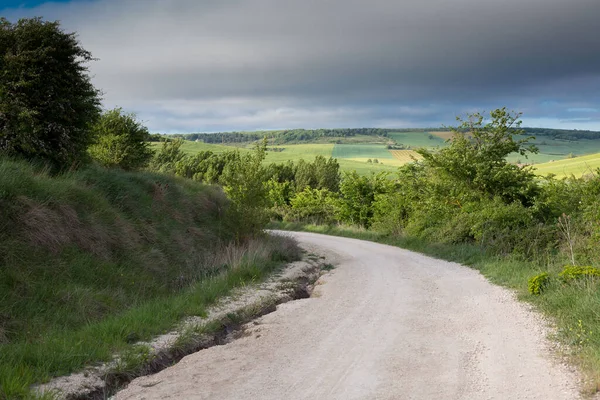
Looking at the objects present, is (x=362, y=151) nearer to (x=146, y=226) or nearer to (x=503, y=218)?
(x=503, y=218)

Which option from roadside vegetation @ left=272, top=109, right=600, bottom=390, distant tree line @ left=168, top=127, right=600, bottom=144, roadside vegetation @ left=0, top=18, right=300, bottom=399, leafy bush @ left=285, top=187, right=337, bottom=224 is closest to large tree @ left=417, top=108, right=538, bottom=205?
roadside vegetation @ left=272, top=109, right=600, bottom=390

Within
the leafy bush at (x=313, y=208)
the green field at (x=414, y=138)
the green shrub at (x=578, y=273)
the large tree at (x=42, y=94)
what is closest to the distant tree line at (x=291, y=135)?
the green field at (x=414, y=138)

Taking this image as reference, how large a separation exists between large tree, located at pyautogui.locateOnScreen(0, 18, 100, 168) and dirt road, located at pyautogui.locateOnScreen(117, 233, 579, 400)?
363 inches

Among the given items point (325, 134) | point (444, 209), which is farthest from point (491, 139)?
point (325, 134)

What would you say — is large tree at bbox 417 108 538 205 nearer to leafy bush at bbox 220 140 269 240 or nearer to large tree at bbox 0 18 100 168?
leafy bush at bbox 220 140 269 240

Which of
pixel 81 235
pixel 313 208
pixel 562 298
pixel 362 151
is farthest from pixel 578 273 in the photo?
pixel 362 151

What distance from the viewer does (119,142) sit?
86.2ft

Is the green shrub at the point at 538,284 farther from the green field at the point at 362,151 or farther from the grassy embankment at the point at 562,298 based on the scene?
the green field at the point at 362,151

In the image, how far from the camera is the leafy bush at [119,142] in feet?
83.4

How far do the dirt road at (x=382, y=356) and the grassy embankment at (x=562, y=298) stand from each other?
0.31 m

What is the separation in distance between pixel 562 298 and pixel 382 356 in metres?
4.49

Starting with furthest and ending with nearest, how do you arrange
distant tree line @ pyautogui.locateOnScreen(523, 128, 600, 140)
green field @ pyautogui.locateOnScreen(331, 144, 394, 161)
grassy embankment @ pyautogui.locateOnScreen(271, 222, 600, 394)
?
green field @ pyautogui.locateOnScreen(331, 144, 394, 161) < distant tree line @ pyautogui.locateOnScreen(523, 128, 600, 140) < grassy embankment @ pyautogui.locateOnScreen(271, 222, 600, 394)

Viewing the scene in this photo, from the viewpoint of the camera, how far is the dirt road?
561 cm

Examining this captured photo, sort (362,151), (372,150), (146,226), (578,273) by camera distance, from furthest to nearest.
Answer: (362,151)
(372,150)
(146,226)
(578,273)
